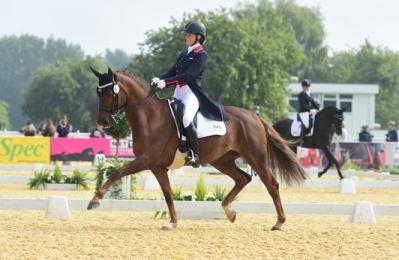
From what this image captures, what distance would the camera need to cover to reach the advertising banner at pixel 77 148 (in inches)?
1166

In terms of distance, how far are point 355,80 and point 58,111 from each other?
105 ft

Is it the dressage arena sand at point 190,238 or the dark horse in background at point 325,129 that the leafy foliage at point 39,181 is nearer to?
the dressage arena sand at point 190,238

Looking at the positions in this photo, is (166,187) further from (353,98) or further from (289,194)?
(353,98)

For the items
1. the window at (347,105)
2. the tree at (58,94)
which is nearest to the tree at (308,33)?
the window at (347,105)

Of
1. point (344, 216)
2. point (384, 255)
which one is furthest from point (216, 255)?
point (344, 216)

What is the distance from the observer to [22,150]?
92.7 feet

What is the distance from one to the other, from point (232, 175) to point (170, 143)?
143 centimetres

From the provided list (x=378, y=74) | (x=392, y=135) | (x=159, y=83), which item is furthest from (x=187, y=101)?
(x=378, y=74)

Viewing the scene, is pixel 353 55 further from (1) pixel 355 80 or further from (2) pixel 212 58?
(2) pixel 212 58

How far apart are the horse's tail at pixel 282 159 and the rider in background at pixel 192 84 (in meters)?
0.93

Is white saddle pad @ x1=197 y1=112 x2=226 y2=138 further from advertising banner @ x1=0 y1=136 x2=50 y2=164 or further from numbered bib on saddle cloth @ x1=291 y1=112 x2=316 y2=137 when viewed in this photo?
advertising banner @ x1=0 y1=136 x2=50 y2=164

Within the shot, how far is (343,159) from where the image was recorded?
2933 centimetres

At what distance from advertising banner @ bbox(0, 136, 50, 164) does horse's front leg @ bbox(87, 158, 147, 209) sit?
17.5 meters

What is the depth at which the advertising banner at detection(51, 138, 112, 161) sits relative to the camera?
29.6m
